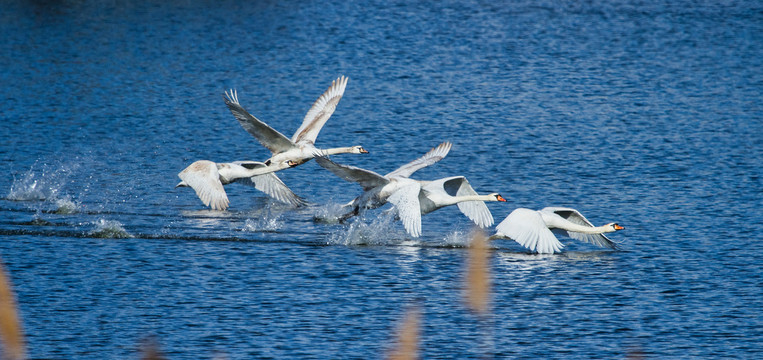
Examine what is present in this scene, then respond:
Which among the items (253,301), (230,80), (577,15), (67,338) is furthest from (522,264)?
(577,15)

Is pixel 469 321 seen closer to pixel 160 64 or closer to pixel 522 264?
pixel 522 264

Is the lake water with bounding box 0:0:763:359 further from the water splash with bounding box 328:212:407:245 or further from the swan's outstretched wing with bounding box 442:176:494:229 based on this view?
the swan's outstretched wing with bounding box 442:176:494:229

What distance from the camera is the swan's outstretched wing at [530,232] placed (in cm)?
1405

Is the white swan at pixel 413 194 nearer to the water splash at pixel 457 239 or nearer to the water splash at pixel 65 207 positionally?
the water splash at pixel 457 239

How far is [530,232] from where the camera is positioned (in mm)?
14109

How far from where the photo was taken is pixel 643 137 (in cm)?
2408

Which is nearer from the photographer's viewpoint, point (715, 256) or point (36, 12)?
point (715, 256)

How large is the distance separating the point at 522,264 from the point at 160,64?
23673mm

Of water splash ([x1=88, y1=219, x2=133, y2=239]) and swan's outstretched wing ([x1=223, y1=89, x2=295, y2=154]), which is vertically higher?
swan's outstretched wing ([x1=223, y1=89, x2=295, y2=154])

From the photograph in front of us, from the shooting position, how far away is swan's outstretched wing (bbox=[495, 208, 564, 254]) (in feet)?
46.1

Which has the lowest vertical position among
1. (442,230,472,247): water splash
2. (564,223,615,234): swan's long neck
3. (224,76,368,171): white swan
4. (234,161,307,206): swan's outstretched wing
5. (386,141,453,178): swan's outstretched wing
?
(442,230,472,247): water splash

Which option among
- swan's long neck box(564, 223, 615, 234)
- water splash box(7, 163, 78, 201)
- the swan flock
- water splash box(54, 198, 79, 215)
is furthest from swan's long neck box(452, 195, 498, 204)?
water splash box(7, 163, 78, 201)

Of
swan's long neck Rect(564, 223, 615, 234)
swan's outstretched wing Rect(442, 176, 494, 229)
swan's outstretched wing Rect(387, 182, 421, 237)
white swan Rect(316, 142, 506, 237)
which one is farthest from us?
swan's outstretched wing Rect(442, 176, 494, 229)

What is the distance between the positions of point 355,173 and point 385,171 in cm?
595
